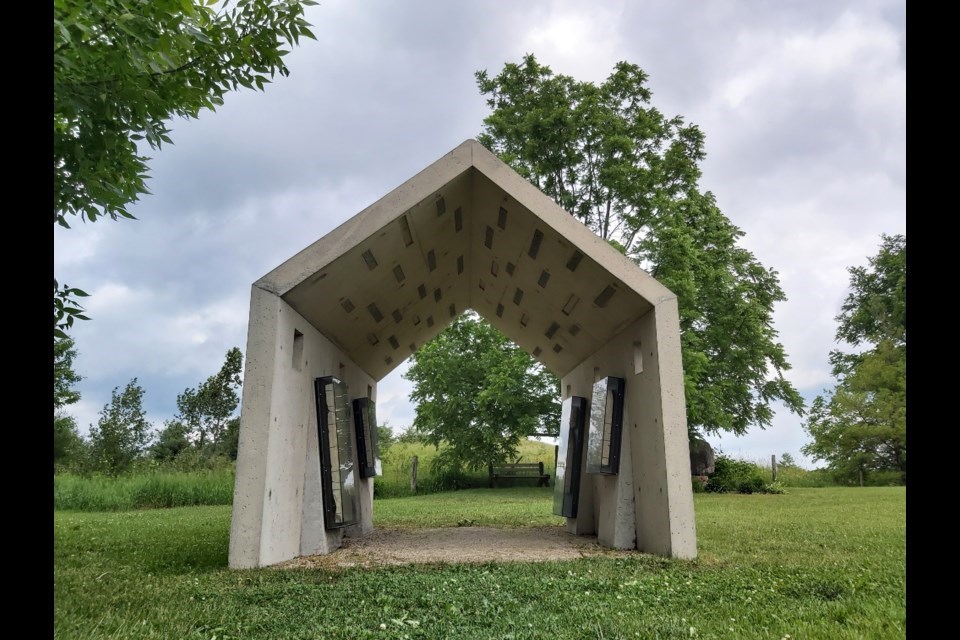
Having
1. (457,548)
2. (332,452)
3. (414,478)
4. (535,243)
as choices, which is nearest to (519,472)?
(414,478)

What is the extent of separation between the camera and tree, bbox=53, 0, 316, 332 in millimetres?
5879

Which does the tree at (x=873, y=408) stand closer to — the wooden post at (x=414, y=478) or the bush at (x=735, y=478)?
the bush at (x=735, y=478)

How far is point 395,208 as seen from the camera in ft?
26.5

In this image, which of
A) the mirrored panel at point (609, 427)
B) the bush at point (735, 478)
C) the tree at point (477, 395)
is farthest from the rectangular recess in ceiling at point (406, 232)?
the bush at point (735, 478)

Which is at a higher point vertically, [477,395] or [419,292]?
[419,292]

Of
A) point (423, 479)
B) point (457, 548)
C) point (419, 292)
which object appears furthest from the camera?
point (423, 479)

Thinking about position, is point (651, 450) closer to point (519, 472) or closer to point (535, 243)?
point (535, 243)

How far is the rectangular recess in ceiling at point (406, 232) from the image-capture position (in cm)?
843

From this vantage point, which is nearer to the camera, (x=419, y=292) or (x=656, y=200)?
(x=419, y=292)

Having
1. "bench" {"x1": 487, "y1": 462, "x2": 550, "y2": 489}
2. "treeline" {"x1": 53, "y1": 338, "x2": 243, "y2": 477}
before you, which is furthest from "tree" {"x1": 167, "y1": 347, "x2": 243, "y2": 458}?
"bench" {"x1": 487, "y1": 462, "x2": 550, "y2": 489}

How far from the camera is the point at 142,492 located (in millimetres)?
20656

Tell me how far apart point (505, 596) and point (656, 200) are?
20.2 m

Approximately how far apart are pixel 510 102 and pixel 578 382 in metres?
17.6
